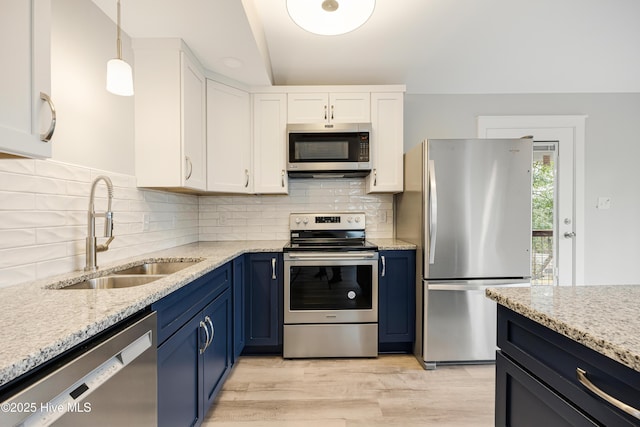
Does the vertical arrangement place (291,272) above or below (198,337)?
above

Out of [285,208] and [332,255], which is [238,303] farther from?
[285,208]

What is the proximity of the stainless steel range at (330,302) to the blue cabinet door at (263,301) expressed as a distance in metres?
0.08

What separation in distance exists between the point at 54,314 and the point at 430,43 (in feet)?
8.76

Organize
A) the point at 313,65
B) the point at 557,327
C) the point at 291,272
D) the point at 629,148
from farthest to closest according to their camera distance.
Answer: the point at 629,148 < the point at 313,65 < the point at 291,272 < the point at 557,327

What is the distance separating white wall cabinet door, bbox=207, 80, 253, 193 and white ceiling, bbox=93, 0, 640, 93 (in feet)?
0.59

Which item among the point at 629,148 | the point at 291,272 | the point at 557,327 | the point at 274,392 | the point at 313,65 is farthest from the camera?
the point at 629,148

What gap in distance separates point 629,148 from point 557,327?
351 cm

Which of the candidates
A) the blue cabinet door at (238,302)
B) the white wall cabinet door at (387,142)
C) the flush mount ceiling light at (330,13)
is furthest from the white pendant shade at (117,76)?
the white wall cabinet door at (387,142)

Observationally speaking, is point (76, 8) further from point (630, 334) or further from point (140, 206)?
point (630, 334)

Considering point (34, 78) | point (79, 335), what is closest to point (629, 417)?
point (79, 335)

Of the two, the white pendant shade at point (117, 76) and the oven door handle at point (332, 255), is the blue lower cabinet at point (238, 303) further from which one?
the white pendant shade at point (117, 76)

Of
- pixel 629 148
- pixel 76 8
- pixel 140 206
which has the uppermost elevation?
pixel 76 8

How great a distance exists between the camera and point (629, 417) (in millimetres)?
566

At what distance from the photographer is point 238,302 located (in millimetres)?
2104
